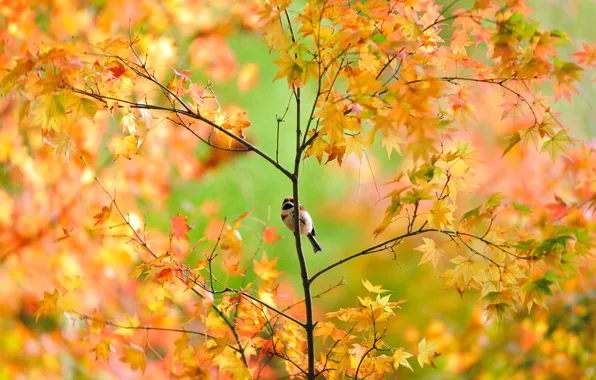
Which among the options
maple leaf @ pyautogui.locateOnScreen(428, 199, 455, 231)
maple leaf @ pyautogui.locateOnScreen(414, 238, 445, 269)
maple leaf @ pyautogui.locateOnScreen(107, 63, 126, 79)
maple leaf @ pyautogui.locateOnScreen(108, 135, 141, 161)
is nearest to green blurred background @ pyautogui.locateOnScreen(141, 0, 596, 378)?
maple leaf @ pyautogui.locateOnScreen(108, 135, 141, 161)

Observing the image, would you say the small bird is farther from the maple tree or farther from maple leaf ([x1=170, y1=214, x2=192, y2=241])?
maple leaf ([x1=170, y1=214, x2=192, y2=241])

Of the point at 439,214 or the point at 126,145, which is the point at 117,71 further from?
the point at 439,214

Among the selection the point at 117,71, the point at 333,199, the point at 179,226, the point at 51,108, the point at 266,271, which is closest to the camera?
the point at 51,108

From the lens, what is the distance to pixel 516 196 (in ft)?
12.9

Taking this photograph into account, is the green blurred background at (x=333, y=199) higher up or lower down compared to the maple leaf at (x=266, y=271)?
higher up

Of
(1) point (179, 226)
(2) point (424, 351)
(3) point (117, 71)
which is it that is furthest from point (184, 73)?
(2) point (424, 351)

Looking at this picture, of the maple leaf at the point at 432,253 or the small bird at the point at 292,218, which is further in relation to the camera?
the small bird at the point at 292,218

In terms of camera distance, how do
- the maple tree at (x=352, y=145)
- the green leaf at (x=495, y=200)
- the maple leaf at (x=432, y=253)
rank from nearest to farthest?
the maple tree at (x=352, y=145) < the green leaf at (x=495, y=200) < the maple leaf at (x=432, y=253)

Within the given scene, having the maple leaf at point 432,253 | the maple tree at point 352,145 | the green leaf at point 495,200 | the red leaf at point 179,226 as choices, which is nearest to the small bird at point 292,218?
the maple tree at point 352,145

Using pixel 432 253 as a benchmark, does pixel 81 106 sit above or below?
above

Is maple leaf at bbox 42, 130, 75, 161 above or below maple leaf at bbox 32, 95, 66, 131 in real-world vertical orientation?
above

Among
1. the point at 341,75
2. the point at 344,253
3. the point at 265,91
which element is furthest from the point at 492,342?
the point at 265,91

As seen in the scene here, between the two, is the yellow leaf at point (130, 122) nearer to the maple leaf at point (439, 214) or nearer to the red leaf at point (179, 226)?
the red leaf at point (179, 226)

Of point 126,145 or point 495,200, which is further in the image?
point 126,145
